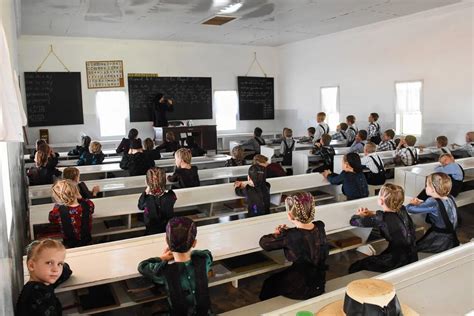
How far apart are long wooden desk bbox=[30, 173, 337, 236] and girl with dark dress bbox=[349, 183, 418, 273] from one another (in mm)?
1716

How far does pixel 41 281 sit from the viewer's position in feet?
6.38

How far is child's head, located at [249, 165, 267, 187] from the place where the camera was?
3963 millimetres

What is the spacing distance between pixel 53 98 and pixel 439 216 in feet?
29.7

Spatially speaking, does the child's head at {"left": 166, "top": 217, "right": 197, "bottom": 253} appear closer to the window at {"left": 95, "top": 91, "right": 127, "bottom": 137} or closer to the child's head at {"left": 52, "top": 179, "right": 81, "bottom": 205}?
the child's head at {"left": 52, "top": 179, "right": 81, "bottom": 205}

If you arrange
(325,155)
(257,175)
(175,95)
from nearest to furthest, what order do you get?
(257,175)
(325,155)
(175,95)

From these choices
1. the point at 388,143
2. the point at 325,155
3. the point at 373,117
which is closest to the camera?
the point at 325,155

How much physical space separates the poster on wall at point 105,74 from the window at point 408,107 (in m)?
6.58

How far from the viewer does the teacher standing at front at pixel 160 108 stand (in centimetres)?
1051

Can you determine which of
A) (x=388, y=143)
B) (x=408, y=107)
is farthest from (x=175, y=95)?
(x=388, y=143)

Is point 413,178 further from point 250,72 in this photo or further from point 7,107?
point 250,72

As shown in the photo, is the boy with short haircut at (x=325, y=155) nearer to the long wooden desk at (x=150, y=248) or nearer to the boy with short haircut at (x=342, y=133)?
the boy with short haircut at (x=342, y=133)

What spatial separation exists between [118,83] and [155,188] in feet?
25.2

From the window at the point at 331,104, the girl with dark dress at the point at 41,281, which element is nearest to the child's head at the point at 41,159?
the girl with dark dress at the point at 41,281

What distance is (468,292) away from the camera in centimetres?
208
